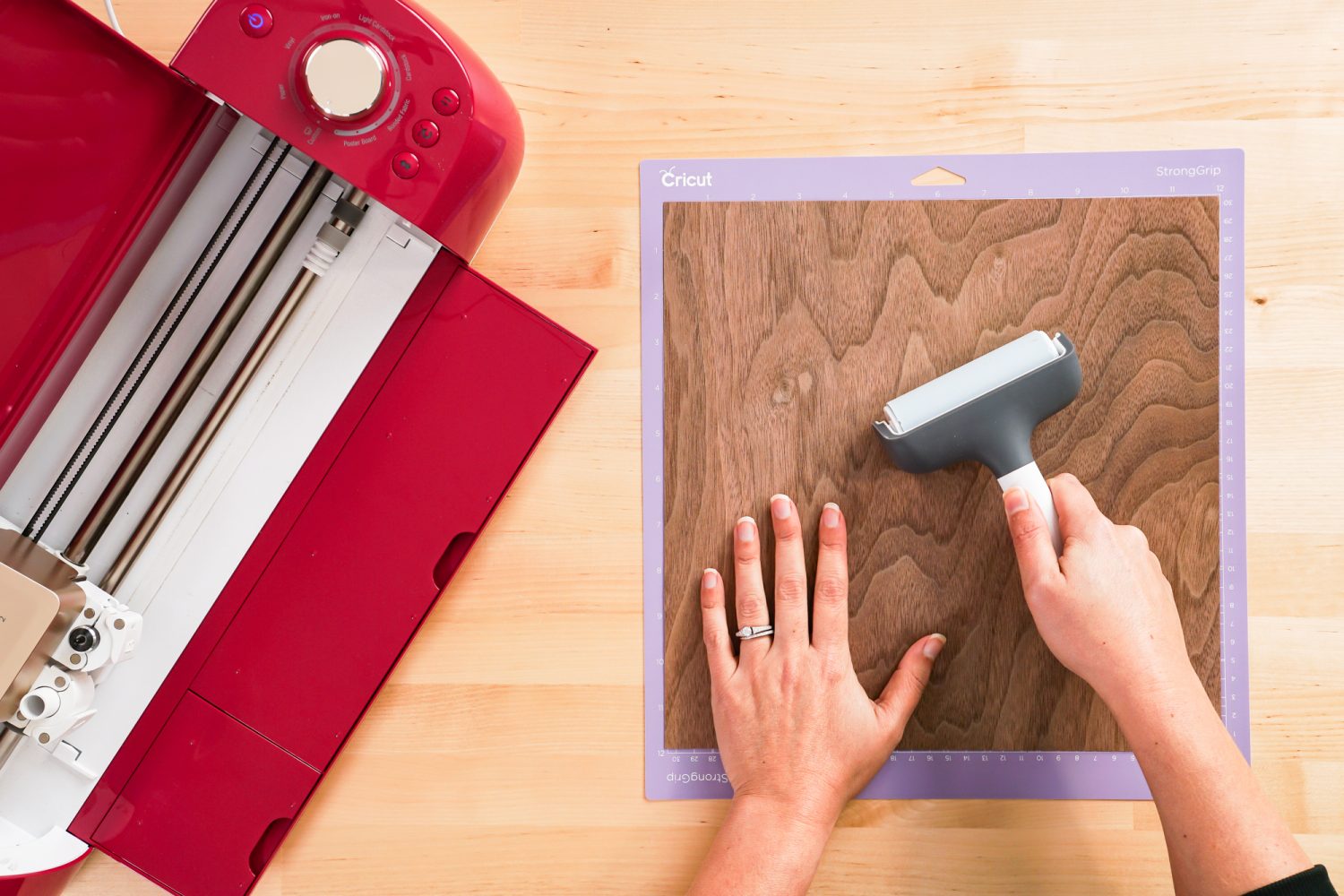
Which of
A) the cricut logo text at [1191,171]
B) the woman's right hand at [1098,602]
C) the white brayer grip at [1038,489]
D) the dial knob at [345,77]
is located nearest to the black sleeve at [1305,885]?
the woman's right hand at [1098,602]

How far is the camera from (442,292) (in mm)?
625

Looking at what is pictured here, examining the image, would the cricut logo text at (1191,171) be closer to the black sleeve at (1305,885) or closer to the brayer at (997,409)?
the brayer at (997,409)

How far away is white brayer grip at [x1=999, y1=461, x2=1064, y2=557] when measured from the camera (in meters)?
0.67

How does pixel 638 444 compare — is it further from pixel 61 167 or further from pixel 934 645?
pixel 61 167

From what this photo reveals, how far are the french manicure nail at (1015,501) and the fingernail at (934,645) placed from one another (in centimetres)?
12

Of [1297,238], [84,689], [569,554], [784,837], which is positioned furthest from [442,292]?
[1297,238]

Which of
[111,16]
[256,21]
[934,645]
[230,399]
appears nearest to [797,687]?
[934,645]

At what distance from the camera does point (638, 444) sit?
72cm

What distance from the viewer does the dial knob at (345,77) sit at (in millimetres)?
476

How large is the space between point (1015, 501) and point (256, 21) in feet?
1.94

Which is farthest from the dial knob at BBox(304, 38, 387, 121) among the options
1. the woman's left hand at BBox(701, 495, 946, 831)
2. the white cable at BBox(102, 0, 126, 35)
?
the woman's left hand at BBox(701, 495, 946, 831)

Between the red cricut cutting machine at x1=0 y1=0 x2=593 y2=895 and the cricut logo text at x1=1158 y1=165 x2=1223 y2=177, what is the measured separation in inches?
19.8

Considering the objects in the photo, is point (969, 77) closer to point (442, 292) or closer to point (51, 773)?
point (442, 292)

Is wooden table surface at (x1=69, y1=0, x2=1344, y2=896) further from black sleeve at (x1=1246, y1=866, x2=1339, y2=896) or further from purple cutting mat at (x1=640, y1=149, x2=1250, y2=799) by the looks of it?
black sleeve at (x1=1246, y1=866, x2=1339, y2=896)
